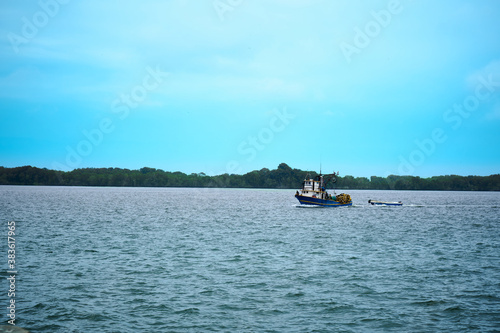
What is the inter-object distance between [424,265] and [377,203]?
10617 centimetres

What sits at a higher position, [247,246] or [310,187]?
[310,187]

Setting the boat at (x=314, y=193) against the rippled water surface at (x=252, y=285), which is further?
the boat at (x=314, y=193)

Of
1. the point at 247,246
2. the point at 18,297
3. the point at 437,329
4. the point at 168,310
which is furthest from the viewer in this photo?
the point at 247,246

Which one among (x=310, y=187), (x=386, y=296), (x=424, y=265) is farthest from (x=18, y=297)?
(x=310, y=187)

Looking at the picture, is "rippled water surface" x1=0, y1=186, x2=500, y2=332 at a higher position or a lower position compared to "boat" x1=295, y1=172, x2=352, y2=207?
lower

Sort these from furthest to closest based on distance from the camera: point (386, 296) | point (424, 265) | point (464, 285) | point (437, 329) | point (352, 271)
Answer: point (424, 265) → point (352, 271) → point (464, 285) → point (386, 296) → point (437, 329)

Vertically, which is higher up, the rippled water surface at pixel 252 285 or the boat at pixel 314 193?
the boat at pixel 314 193

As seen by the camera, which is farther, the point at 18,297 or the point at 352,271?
the point at 352,271

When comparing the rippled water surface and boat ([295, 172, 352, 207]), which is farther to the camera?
boat ([295, 172, 352, 207])

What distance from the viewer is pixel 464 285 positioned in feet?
84.3

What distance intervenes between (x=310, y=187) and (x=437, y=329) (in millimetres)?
86414

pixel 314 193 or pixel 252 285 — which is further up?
pixel 314 193

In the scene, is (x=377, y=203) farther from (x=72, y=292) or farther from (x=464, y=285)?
(x=72, y=292)

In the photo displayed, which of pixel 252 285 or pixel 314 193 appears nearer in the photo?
pixel 252 285
